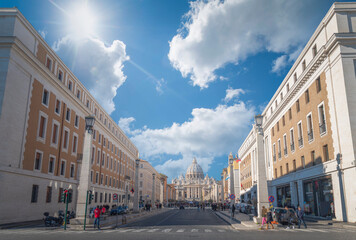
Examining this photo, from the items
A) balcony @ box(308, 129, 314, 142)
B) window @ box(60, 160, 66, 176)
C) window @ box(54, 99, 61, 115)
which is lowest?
window @ box(60, 160, 66, 176)

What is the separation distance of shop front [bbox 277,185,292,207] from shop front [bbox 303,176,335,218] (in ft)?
16.5

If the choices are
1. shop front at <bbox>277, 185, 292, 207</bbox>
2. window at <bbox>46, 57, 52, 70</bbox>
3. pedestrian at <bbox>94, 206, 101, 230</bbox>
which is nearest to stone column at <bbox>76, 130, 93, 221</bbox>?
pedestrian at <bbox>94, 206, 101, 230</bbox>

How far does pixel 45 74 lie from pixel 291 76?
90.5ft

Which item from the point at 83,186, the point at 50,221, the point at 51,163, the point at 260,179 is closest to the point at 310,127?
the point at 260,179

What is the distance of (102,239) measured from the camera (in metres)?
14.9

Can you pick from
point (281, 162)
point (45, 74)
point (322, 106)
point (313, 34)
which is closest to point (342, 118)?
point (322, 106)

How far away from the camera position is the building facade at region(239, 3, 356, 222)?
77.4ft

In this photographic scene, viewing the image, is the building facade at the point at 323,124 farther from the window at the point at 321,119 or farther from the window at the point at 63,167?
the window at the point at 63,167

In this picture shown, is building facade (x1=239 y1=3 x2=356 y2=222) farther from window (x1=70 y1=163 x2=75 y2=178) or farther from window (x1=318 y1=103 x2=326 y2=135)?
window (x1=70 y1=163 x2=75 y2=178)

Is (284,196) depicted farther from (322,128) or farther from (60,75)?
(60,75)

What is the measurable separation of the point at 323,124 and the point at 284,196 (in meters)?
15.5

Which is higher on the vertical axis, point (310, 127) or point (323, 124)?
point (310, 127)

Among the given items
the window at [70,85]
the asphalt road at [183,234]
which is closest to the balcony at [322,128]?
the asphalt road at [183,234]

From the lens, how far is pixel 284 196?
130 feet
